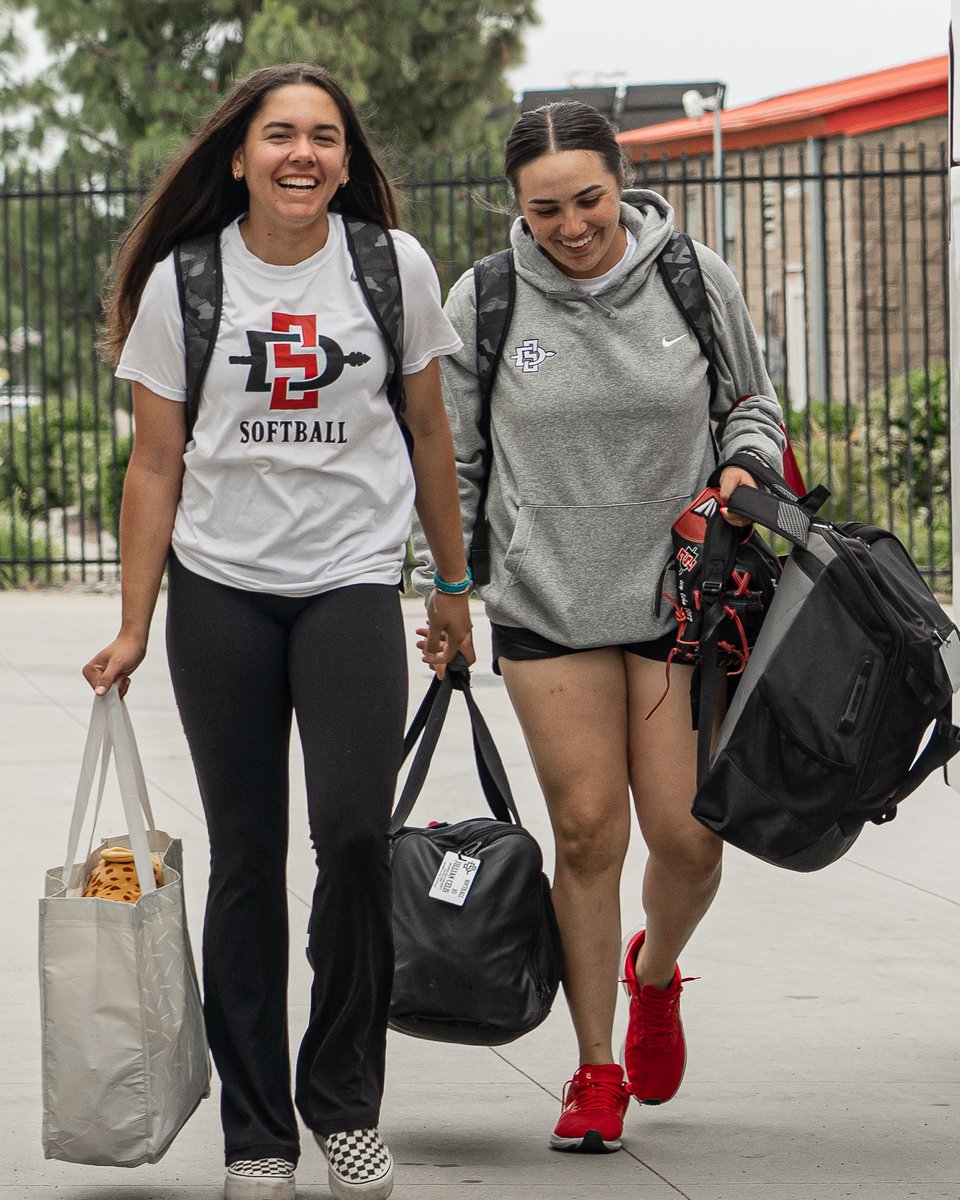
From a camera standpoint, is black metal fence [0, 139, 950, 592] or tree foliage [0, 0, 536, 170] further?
tree foliage [0, 0, 536, 170]

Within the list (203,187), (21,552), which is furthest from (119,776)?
(21,552)

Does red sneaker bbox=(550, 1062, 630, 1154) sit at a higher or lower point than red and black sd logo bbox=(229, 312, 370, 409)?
lower

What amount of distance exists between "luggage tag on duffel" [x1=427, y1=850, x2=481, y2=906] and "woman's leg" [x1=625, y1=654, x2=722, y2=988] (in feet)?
1.15

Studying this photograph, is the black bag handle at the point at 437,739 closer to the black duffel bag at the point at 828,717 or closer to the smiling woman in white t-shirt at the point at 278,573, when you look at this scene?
the smiling woman in white t-shirt at the point at 278,573

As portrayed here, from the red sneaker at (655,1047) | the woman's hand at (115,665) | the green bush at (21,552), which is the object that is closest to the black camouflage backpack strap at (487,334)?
the woman's hand at (115,665)

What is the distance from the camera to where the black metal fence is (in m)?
11.7

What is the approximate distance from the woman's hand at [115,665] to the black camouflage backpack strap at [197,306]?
37 centimetres

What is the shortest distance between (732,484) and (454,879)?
2.89 ft

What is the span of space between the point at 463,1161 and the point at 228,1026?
0.54 metres

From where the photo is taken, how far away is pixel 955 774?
3.68 metres

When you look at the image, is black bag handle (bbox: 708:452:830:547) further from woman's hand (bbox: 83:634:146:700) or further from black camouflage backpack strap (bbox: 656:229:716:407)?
woman's hand (bbox: 83:634:146:700)

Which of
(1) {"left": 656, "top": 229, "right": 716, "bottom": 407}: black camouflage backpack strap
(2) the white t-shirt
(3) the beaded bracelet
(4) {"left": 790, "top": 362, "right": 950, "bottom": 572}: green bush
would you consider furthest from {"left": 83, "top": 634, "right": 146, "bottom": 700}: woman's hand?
(4) {"left": 790, "top": 362, "right": 950, "bottom": 572}: green bush

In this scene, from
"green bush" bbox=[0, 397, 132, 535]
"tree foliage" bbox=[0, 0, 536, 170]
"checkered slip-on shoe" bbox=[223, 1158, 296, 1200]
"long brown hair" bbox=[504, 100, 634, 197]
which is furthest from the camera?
"tree foliage" bbox=[0, 0, 536, 170]

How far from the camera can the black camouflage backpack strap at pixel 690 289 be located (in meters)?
3.45
